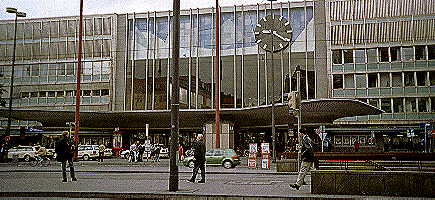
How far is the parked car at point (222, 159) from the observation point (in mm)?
31344

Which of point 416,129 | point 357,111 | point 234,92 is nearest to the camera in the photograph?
point 357,111

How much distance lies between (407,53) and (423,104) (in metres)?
5.46

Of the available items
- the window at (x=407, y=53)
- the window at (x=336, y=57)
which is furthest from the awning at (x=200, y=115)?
the window at (x=407, y=53)

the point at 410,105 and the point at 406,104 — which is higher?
the point at 406,104

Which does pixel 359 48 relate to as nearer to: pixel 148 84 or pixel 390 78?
pixel 390 78

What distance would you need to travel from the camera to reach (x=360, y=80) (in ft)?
169

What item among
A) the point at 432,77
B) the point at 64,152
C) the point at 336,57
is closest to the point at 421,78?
the point at 432,77

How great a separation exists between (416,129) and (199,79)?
76.0 feet

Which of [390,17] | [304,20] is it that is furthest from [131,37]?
[390,17]

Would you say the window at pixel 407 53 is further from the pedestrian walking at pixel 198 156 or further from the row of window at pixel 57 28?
the pedestrian walking at pixel 198 156

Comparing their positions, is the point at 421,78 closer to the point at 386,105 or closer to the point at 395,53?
the point at 395,53

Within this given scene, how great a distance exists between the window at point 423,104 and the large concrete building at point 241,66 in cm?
9

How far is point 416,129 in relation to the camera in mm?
49219

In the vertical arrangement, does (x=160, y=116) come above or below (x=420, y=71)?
below
